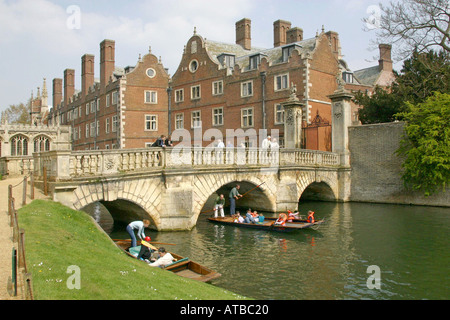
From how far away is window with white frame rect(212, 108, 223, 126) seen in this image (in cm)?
3744

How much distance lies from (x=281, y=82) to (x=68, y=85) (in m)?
41.0

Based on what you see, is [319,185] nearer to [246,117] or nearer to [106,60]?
[246,117]

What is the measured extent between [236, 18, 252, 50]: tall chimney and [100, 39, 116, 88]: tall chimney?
50.2ft

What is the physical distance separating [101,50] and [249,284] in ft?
143

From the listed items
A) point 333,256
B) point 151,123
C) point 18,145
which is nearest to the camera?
point 333,256

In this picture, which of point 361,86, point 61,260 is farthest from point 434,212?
point 361,86

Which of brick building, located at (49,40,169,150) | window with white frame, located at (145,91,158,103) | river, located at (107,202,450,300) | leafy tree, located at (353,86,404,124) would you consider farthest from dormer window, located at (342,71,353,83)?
river, located at (107,202,450,300)

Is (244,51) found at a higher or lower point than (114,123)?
higher

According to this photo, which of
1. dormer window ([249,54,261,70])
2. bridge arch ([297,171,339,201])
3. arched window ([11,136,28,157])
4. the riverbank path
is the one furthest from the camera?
arched window ([11,136,28,157])

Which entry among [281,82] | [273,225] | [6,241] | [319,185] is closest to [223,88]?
[281,82]

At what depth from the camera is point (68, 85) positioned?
60.7m

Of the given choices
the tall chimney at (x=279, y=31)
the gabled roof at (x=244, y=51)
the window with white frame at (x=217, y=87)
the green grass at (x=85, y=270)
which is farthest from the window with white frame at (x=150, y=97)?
the green grass at (x=85, y=270)

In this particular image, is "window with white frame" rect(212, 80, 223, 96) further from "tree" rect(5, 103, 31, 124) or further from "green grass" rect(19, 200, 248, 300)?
"tree" rect(5, 103, 31, 124)

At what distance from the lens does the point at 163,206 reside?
53.9 ft
